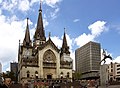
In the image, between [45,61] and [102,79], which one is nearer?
[102,79]

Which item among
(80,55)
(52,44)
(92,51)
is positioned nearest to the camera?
(52,44)

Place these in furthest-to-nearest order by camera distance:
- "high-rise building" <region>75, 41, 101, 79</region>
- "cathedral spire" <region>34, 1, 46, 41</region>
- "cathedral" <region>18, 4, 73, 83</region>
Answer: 1. "high-rise building" <region>75, 41, 101, 79</region>
2. "cathedral spire" <region>34, 1, 46, 41</region>
3. "cathedral" <region>18, 4, 73, 83</region>

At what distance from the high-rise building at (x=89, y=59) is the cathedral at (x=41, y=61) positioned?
151 ft

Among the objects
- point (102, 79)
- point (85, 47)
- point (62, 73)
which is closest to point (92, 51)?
point (85, 47)

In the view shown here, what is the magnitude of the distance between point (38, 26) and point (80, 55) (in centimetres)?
6534

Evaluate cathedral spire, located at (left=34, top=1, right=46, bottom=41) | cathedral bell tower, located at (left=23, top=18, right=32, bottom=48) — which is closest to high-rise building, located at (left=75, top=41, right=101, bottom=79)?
cathedral spire, located at (left=34, top=1, right=46, bottom=41)

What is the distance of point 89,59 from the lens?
129250 mm

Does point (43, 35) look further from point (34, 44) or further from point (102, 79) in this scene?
point (102, 79)

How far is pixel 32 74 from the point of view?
70.3 metres

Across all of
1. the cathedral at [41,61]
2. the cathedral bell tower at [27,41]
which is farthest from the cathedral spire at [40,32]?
the cathedral bell tower at [27,41]

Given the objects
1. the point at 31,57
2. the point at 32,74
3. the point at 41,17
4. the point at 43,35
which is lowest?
the point at 32,74

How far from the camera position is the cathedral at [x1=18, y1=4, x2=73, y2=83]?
70625mm

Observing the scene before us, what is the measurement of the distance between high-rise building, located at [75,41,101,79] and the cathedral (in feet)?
151

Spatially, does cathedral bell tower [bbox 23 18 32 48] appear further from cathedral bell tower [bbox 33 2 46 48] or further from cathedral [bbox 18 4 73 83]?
cathedral bell tower [bbox 33 2 46 48]
